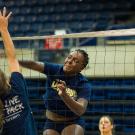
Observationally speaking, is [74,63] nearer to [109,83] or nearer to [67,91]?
[67,91]

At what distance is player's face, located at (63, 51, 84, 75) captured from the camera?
4.25 meters

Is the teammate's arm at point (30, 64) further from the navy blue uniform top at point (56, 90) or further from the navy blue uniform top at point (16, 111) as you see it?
the navy blue uniform top at point (16, 111)

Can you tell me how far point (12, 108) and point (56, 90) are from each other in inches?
57.2

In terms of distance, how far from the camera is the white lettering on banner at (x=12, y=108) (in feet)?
9.38

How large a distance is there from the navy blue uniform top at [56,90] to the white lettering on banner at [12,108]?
1.39m

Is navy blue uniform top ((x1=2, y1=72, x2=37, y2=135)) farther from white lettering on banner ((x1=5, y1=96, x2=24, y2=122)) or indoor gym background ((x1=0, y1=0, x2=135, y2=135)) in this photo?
indoor gym background ((x1=0, y1=0, x2=135, y2=135))

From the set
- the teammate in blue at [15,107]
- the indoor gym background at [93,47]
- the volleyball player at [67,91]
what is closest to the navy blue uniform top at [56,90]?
the volleyball player at [67,91]

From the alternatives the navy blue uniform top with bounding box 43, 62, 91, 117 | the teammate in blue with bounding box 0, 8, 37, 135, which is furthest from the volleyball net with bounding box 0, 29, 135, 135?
the teammate in blue with bounding box 0, 8, 37, 135

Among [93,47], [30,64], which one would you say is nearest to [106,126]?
[30,64]

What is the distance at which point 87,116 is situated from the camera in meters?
7.68

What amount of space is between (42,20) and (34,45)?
1384 millimetres

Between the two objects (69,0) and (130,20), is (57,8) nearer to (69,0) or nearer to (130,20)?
(69,0)

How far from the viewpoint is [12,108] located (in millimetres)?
2867

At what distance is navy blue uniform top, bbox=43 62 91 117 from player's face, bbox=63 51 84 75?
90mm
